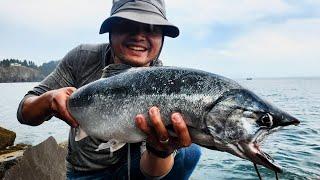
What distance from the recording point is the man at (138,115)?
410 cm

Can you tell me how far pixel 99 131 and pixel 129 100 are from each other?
59 cm

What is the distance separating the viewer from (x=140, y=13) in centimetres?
485

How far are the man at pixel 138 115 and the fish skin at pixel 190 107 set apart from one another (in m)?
0.12

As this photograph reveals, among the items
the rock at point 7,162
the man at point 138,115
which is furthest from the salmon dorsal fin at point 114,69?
the rock at point 7,162

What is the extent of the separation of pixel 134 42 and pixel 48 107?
136cm

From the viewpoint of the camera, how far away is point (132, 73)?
386 centimetres

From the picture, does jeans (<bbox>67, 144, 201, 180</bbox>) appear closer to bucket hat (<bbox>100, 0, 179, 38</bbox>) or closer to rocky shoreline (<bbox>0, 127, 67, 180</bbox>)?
rocky shoreline (<bbox>0, 127, 67, 180</bbox>)

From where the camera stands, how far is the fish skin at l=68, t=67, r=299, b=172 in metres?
3.20

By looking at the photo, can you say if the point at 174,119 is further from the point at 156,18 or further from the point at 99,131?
the point at 156,18

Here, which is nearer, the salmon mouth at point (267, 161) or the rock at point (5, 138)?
the salmon mouth at point (267, 161)

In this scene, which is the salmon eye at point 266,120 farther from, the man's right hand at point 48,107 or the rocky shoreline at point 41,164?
the rocky shoreline at point 41,164

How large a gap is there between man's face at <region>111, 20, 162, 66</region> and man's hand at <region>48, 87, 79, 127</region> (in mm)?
963

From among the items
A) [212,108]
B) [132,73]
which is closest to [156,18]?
[132,73]

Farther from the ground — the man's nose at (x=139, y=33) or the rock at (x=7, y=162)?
the man's nose at (x=139, y=33)
